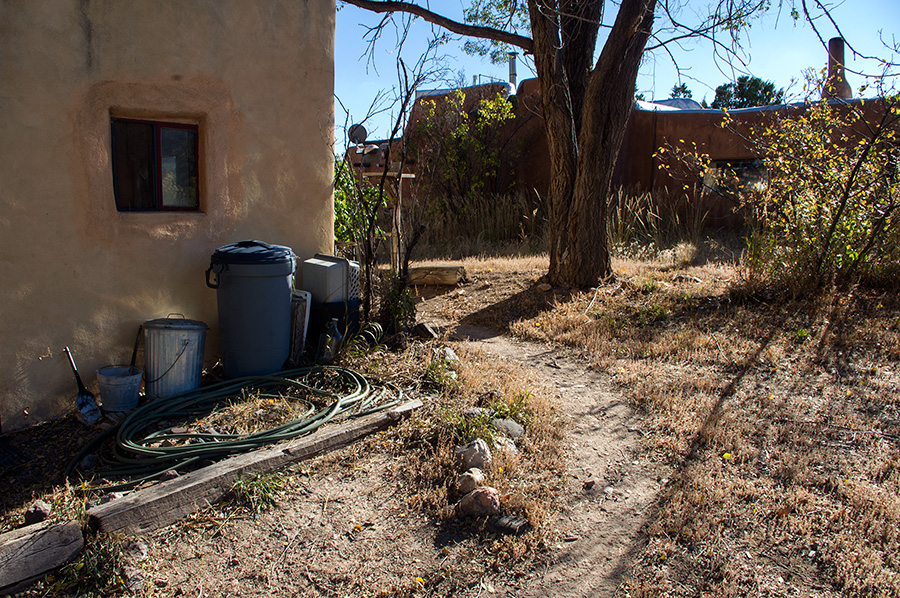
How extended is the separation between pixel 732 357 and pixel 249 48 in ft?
15.5

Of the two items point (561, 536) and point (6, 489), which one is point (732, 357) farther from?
point (6, 489)

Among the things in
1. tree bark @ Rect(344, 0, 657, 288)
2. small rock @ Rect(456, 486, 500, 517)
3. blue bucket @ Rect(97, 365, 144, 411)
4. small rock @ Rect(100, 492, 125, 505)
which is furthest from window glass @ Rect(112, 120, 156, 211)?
tree bark @ Rect(344, 0, 657, 288)

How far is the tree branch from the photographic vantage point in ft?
25.9

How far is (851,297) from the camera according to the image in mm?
6230

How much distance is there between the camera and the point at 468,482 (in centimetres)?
338

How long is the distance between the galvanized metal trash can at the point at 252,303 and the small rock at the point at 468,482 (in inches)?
79.7

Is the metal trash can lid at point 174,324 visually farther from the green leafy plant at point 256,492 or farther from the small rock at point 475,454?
the small rock at point 475,454

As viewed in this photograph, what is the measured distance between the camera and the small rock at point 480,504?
3.21 meters

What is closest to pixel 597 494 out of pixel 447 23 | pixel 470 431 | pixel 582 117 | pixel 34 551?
pixel 470 431

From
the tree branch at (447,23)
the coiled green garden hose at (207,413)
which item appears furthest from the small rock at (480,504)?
the tree branch at (447,23)

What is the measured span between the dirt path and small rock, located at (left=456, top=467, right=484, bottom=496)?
462 millimetres

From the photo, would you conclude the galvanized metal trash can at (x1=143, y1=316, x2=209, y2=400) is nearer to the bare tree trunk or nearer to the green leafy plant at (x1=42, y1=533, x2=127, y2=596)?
the green leafy plant at (x1=42, y1=533, x2=127, y2=596)

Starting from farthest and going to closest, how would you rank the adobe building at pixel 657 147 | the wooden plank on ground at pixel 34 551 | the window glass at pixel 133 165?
the adobe building at pixel 657 147 → the window glass at pixel 133 165 → the wooden plank on ground at pixel 34 551

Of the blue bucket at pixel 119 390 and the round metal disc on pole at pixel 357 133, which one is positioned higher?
the round metal disc on pole at pixel 357 133
